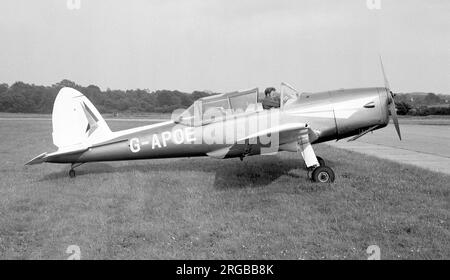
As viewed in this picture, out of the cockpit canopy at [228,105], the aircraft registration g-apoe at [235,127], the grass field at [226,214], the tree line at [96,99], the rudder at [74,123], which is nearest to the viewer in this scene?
the grass field at [226,214]

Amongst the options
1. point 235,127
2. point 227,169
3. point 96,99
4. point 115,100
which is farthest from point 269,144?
point 96,99

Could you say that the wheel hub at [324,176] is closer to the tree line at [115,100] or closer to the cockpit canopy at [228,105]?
the cockpit canopy at [228,105]

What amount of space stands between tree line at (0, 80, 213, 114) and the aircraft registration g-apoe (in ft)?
107

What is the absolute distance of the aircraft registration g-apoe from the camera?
761cm

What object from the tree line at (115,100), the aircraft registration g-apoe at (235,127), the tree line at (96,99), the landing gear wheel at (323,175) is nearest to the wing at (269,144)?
the aircraft registration g-apoe at (235,127)

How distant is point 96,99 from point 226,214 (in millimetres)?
57183

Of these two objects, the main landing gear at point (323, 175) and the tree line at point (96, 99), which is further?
the tree line at point (96, 99)

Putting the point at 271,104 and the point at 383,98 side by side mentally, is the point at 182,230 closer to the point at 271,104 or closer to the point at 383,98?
the point at 271,104

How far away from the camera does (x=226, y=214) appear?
5.69 m

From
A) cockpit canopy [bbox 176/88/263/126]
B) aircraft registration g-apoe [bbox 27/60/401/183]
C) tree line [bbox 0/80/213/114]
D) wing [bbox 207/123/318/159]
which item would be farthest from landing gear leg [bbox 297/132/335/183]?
tree line [bbox 0/80/213/114]

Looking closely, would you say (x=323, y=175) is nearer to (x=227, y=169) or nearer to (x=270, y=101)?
(x=270, y=101)

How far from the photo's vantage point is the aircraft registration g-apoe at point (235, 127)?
25.0ft

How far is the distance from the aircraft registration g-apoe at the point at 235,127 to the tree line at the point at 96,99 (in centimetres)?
3253

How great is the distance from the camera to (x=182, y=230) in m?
5.03
